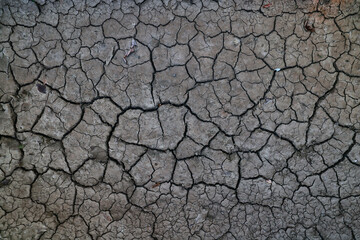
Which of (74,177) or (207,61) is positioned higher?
(207,61)

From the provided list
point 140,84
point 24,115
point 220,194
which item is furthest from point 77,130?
point 220,194

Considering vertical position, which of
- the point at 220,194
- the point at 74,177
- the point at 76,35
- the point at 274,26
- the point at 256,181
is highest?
the point at 274,26

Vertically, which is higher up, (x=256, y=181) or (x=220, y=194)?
(x=256, y=181)

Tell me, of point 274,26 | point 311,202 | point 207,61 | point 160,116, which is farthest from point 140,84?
point 311,202

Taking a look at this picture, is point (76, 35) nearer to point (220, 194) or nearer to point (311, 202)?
point (220, 194)

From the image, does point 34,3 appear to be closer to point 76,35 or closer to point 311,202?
point 76,35

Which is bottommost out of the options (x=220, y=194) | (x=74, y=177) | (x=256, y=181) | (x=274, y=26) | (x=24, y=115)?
(x=74, y=177)
